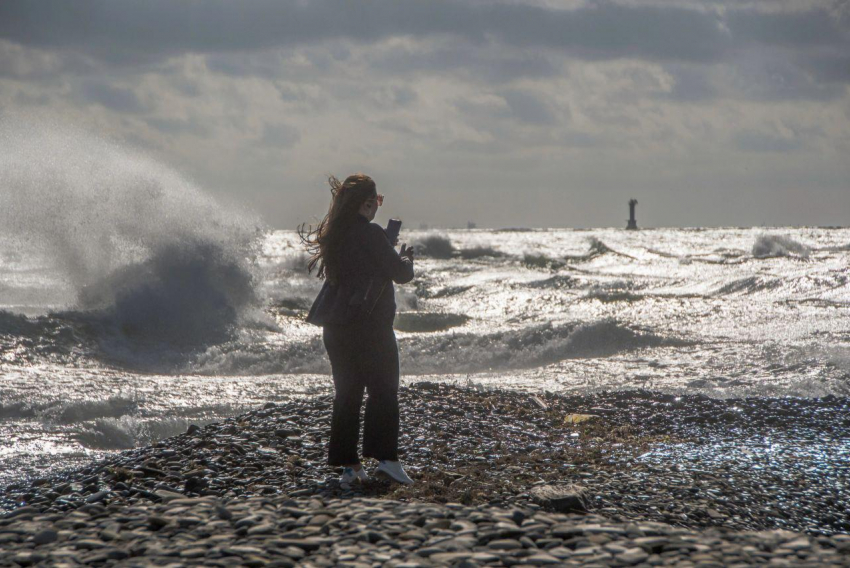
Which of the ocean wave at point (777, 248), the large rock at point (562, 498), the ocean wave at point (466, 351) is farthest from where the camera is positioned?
the ocean wave at point (777, 248)

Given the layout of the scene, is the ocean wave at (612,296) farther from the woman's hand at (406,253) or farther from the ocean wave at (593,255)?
the ocean wave at (593,255)

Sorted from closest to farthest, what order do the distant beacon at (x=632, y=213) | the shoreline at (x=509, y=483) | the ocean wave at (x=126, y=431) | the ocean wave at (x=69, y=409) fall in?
the shoreline at (x=509, y=483)
the ocean wave at (x=126, y=431)
the ocean wave at (x=69, y=409)
the distant beacon at (x=632, y=213)

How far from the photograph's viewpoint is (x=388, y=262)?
463cm

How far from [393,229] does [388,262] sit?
0.34 meters

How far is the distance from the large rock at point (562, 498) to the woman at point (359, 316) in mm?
893

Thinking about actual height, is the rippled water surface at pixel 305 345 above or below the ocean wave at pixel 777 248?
below

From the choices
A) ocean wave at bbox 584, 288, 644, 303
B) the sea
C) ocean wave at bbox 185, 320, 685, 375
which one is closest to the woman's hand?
the sea

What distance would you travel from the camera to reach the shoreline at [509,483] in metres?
3.45

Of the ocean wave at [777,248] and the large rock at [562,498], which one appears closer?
the large rock at [562,498]

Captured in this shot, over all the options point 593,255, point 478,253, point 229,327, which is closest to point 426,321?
point 229,327

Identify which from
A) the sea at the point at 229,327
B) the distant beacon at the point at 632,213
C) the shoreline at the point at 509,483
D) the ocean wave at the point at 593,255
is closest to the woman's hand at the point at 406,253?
the shoreline at the point at 509,483

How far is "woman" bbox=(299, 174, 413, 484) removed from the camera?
15.2ft

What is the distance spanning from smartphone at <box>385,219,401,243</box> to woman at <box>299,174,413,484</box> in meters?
0.12

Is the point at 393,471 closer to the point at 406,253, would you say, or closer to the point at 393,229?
the point at 406,253
